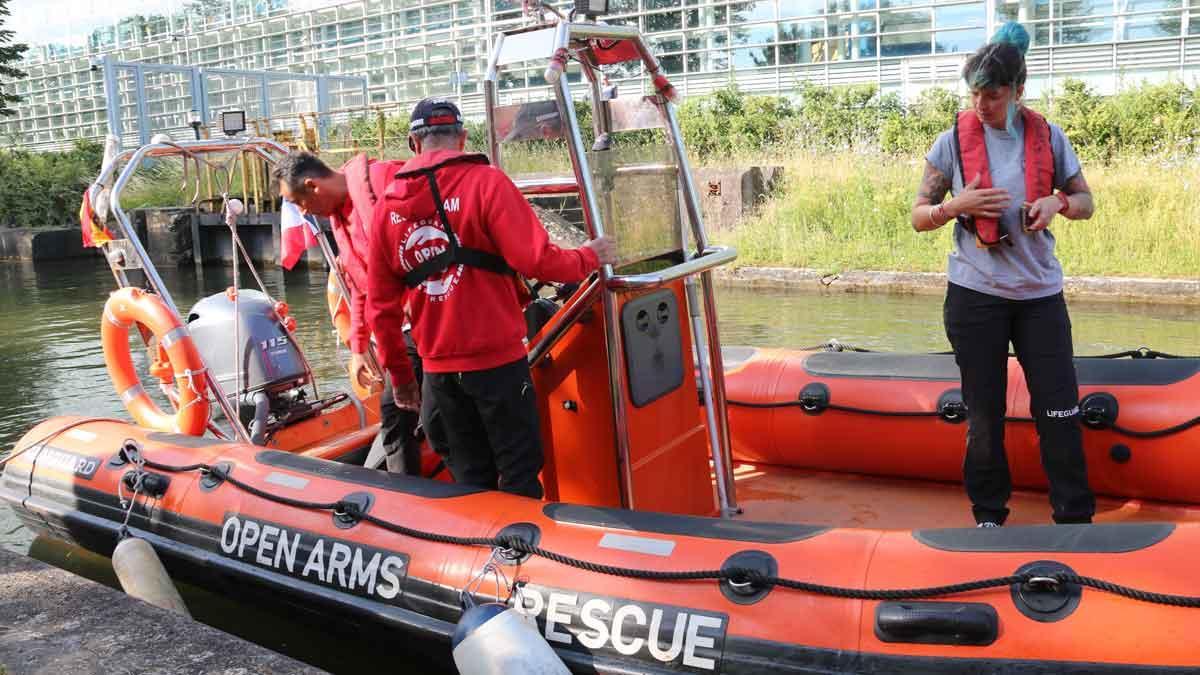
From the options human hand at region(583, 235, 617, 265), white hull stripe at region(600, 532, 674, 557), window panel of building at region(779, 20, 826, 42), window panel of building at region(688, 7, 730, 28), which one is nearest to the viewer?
white hull stripe at region(600, 532, 674, 557)

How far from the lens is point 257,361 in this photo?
15.0 ft

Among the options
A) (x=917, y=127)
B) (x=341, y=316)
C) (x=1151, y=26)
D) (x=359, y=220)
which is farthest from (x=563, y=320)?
(x=1151, y=26)

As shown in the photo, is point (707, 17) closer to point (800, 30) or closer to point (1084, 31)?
point (800, 30)

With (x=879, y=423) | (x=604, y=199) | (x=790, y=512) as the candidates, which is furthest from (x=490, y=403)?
(x=879, y=423)

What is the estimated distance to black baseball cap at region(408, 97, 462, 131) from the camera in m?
2.83

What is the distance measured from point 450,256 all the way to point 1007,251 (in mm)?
1418

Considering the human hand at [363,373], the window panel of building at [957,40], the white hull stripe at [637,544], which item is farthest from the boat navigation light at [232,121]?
the window panel of building at [957,40]

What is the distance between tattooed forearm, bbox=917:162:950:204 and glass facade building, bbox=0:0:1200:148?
4997mm

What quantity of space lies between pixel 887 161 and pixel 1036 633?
1072 centimetres

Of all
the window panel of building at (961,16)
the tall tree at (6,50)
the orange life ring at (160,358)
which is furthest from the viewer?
the tall tree at (6,50)

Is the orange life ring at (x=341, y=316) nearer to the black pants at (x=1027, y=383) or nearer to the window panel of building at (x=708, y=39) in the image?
the black pants at (x=1027, y=383)

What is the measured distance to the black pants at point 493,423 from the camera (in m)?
2.90

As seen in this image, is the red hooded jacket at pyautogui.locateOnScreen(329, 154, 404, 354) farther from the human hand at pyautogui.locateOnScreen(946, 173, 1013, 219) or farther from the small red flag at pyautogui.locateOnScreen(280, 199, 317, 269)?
the human hand at pyautogui.locateOnScreen(946, 173, 1013, 219)

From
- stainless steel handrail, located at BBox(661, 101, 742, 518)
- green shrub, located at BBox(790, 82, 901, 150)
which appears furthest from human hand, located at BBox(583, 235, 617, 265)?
green shrub, located at BBox(790, 82, 901, 150)
